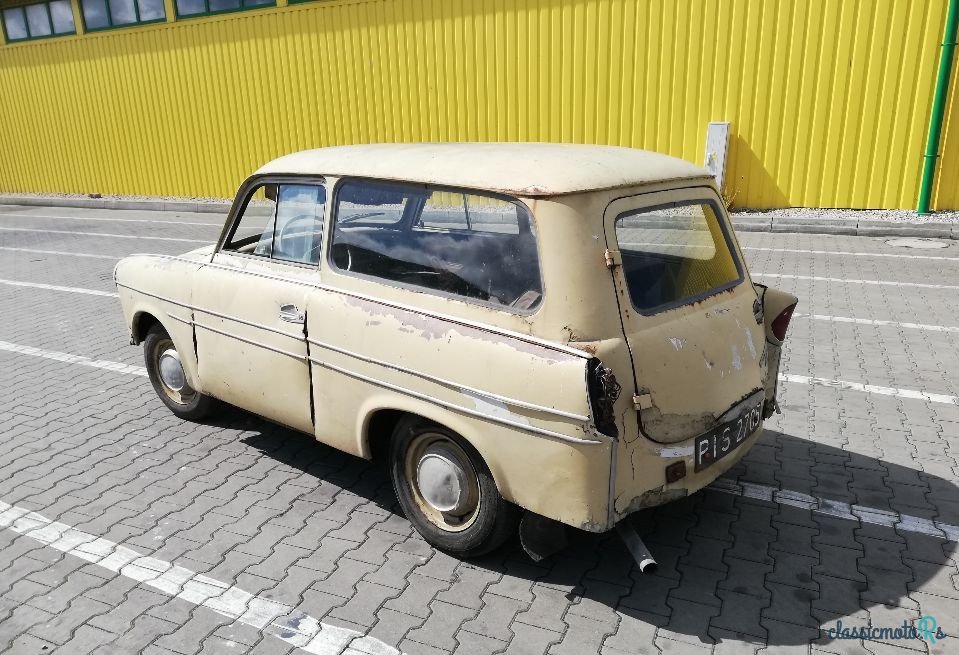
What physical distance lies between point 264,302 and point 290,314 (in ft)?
0.79

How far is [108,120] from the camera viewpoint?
1827cm

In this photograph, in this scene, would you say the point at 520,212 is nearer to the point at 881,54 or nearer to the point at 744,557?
the point at 744,557

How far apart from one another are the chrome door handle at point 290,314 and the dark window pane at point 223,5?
578 inches

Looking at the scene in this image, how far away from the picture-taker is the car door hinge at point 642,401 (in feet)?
9.11

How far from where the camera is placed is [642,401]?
2.79 meters

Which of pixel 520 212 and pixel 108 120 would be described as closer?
pixel 520 212

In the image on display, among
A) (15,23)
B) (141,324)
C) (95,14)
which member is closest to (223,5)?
(95,14)

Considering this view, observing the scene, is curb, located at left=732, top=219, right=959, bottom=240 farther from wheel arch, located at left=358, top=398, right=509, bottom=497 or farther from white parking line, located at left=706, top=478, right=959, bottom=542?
wheel arch, located at left=358, top=398, right=509, bottom=497

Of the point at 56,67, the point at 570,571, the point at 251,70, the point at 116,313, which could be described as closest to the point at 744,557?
the point at 570,571

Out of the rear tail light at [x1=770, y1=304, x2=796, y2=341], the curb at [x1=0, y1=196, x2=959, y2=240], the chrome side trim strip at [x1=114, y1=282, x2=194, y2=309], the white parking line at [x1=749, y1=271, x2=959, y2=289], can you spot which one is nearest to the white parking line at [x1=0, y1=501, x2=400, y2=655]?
the chrome side trim strip at [x1=114, y1=282, x2=194, y2=309]

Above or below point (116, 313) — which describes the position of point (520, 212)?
above

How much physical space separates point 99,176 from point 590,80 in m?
14.0

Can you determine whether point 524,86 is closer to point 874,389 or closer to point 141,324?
point 874,389

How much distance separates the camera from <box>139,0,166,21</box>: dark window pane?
16.7m
